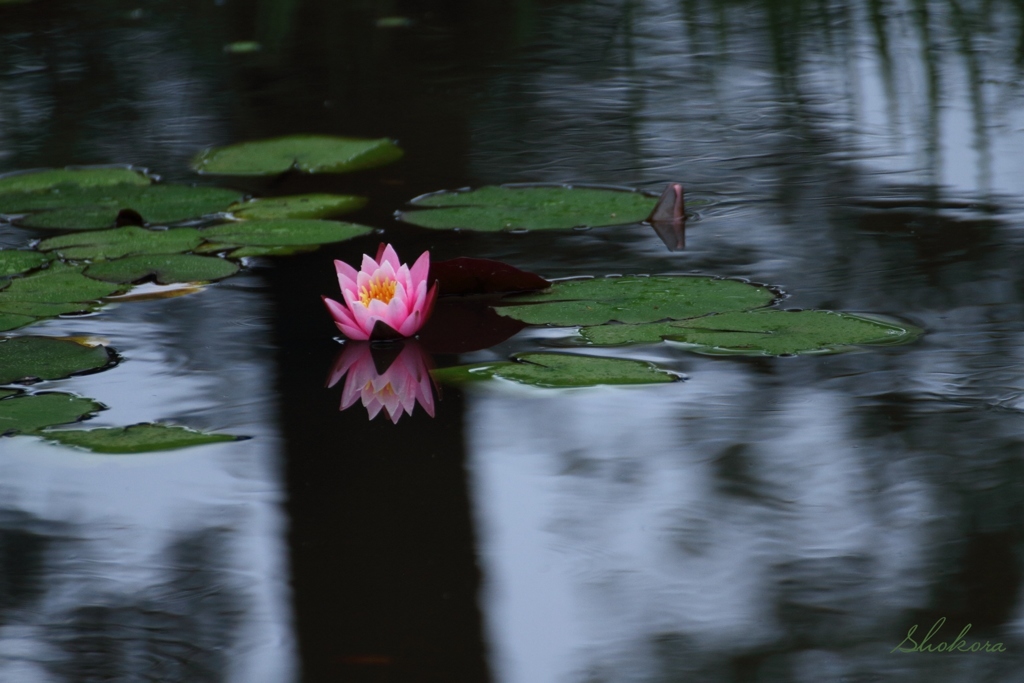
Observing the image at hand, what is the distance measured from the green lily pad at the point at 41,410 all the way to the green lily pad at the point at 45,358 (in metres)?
0.11

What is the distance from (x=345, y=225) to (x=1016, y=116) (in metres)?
2.04

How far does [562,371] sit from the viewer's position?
7.02 ft

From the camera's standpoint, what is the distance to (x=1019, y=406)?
6.24 ft

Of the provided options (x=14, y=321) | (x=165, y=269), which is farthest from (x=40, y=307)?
(x=165, y=269)

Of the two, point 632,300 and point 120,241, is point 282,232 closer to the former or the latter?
point 120,241

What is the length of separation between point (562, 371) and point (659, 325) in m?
0.28

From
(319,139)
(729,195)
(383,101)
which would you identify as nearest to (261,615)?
(729,195)

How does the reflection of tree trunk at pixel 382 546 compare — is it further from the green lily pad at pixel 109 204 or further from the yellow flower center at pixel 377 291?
the green lily pad at pixel 109 204

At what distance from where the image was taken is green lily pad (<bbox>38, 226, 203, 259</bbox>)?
9.77 feet

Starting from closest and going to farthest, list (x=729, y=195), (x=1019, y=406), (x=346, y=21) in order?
(x=1019, y=406)
(x=729, y=195)
(x=346, y=21)

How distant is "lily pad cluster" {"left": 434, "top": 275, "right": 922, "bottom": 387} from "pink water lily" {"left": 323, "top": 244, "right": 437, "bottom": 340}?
7.2 inches

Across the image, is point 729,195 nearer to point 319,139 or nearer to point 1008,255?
point 1008,255

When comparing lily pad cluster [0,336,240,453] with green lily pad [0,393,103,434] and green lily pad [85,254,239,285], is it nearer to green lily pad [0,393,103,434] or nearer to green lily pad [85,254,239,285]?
green lily pad [0,393,103,434]

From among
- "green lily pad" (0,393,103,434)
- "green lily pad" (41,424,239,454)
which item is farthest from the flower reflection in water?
"green lily pad" (0,393,103,434)
